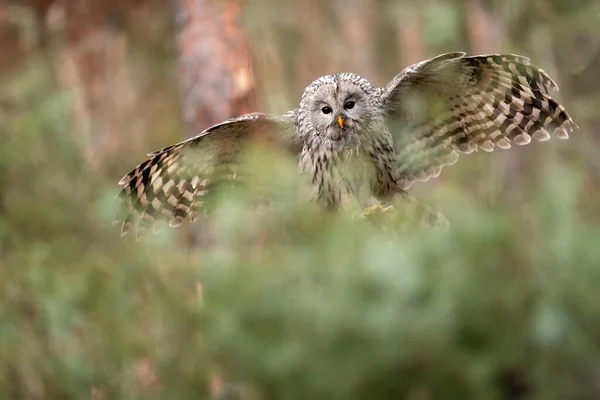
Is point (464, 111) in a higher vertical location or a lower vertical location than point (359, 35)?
lower

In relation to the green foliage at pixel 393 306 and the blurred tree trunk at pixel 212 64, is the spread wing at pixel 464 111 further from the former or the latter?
the green foliage at pixel 393 306

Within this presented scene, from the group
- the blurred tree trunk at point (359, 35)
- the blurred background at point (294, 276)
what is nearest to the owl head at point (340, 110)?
the blurred background at point (294, 276)

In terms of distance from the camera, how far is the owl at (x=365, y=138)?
15.9 ft

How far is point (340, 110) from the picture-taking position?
506 centimetres

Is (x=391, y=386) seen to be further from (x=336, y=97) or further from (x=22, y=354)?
(x=22, y=354)

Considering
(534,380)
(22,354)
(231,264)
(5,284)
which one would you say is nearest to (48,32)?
(5,284)

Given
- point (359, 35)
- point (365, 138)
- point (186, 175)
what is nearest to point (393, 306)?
point (365, 138)

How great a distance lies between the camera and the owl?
4.85m

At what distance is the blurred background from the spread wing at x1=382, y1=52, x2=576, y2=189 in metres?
0.22

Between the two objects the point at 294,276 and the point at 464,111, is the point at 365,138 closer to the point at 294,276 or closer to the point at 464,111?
the point at 464,111

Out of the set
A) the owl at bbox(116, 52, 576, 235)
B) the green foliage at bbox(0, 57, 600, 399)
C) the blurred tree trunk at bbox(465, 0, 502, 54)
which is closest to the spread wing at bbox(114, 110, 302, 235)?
the owl at bbox(116, 52, 576, 235)

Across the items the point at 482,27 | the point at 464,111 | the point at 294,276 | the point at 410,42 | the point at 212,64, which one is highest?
the point at 410,42

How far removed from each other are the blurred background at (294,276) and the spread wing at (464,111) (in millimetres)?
220

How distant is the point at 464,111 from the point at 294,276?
223cm
